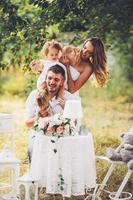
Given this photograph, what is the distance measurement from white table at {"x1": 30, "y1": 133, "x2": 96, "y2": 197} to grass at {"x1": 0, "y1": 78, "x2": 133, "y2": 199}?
1.19 meters

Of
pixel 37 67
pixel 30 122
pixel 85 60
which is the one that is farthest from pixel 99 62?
pixel 30 122

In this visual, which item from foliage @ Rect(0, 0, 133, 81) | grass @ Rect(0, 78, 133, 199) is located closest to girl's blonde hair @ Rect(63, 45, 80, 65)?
foliage @ Rect(0, 0, 133, 81)

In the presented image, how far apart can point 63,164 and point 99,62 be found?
1.57m

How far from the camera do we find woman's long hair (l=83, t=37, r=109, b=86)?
24.7 ft

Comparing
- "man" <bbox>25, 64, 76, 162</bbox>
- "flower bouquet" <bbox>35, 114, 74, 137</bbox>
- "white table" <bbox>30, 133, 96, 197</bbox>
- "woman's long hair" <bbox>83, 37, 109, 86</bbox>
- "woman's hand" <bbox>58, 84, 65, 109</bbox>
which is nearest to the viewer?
"white table" <bbox>30, 133, 96, 197</bbox>

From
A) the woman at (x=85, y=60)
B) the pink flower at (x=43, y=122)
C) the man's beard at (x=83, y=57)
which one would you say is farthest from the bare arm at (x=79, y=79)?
the pink flower at (x=43, y=122)

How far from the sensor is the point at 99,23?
948 centimetres

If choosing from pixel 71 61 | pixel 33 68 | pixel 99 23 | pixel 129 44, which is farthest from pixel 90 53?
pixel 129 44

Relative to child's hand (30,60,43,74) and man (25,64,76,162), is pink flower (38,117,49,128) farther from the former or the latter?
child's hand (30,60,43,74)

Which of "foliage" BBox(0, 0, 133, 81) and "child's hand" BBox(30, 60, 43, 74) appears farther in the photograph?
"foliage" BBox(0, 0, 133, 81)

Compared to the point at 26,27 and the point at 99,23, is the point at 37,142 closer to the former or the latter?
the point at 26,27

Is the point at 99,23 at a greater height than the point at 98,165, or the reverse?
the point at 99,23

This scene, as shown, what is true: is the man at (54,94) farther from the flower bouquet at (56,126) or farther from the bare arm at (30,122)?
the flower bouquet at (56,126)

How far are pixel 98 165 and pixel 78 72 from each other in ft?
6.20
